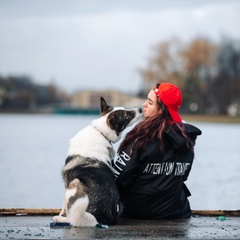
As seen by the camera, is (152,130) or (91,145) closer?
(91,145)

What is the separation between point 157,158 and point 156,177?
0.77ft

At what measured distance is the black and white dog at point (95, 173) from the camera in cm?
801

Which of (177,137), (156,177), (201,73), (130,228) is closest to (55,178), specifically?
(156,177)

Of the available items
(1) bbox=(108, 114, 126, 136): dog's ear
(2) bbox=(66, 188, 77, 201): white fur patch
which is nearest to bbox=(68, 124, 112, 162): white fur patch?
(1) bbox=(108, 114, 126, 136): dog's ear

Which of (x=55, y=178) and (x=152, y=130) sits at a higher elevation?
(x=152, y=130)

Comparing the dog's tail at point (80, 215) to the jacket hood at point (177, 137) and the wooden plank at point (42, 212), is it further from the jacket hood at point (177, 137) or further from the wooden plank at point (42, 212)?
the wooden plank at point (42, 212)

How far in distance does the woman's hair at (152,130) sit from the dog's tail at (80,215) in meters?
0.79

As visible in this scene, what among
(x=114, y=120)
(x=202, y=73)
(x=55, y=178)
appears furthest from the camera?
(x=202, y=73)

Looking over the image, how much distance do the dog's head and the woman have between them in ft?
0.47

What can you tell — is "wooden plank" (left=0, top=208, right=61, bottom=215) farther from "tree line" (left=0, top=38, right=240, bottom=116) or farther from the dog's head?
"tree line" (left=0, top=38, right=240, bottom=116)

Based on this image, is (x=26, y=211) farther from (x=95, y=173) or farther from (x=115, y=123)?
(x=115, y=123)

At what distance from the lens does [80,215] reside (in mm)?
7973

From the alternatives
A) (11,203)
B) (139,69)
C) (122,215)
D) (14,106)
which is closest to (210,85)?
(139,69)

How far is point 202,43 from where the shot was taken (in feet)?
392
